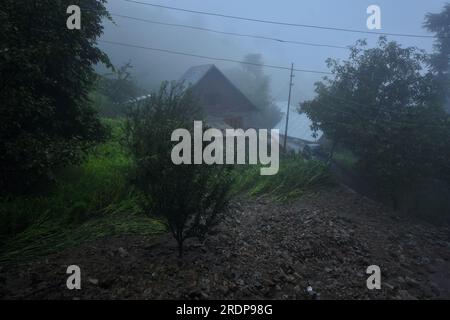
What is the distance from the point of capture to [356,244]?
8016mm

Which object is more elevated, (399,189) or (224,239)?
(399,189)

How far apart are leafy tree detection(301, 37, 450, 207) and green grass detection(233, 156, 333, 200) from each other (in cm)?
240

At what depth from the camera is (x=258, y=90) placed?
38750mm

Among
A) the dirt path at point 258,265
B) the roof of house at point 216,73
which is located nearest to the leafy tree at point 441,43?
the roof of house at point 216,73

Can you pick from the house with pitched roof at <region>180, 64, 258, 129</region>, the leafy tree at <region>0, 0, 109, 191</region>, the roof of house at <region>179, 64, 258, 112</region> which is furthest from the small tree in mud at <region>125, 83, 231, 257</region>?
the roof of house at <region>179, 64, 258, 112</region>

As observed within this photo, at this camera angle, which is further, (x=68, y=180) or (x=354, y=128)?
(x=354, y=128)

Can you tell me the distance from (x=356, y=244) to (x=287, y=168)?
17.1ft

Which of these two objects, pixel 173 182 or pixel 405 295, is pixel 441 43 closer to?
pixel 405 295

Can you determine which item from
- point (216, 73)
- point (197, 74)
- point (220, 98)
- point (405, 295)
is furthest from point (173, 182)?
point (197, 74)

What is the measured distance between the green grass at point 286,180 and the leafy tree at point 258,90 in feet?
58.8

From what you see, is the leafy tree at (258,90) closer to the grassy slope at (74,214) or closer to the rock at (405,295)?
the grassy slope at (74,214)

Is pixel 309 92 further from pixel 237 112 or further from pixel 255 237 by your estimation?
pixel 255 237

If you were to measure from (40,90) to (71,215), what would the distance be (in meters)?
3.53

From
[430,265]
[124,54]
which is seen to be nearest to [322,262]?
[430,265]
